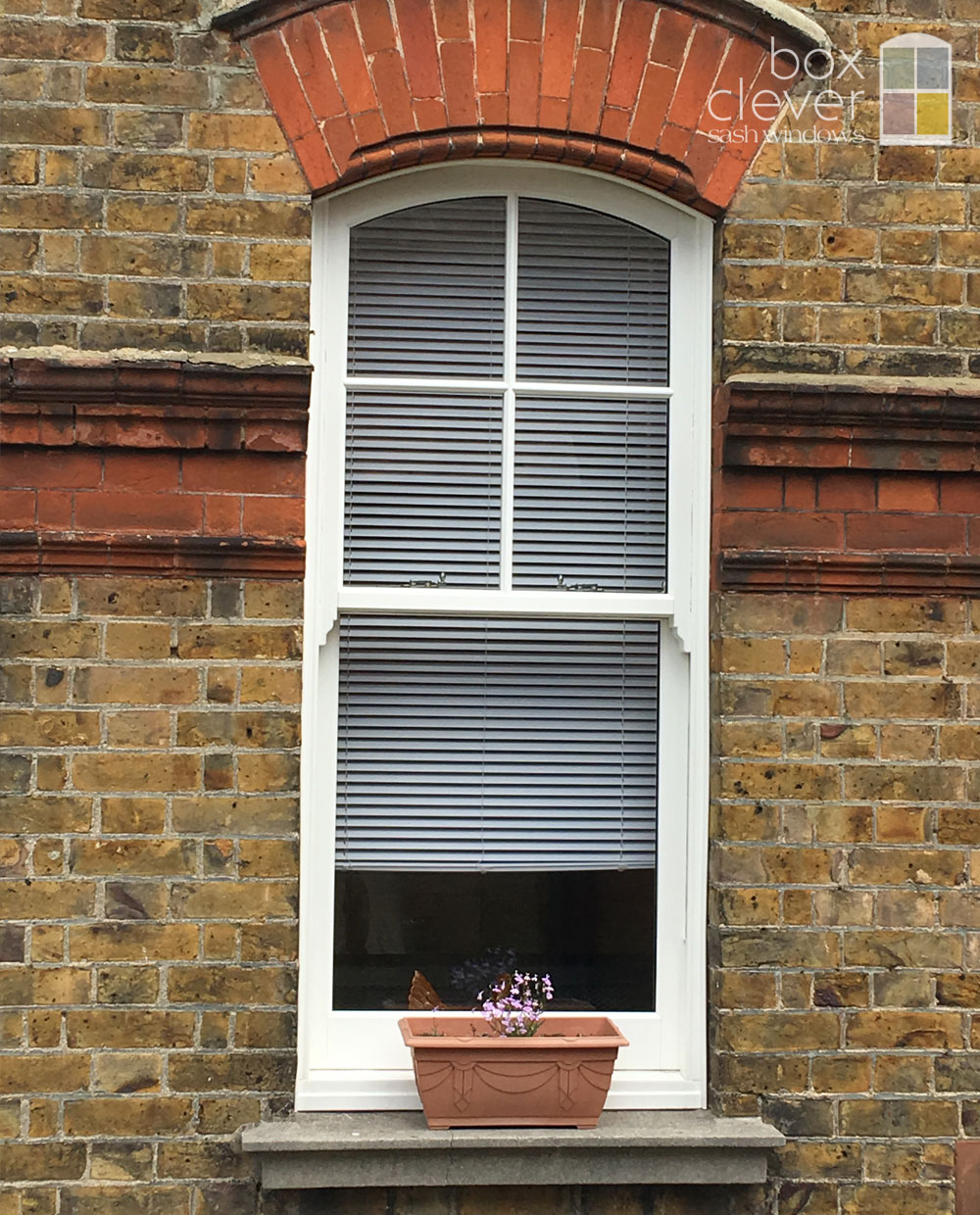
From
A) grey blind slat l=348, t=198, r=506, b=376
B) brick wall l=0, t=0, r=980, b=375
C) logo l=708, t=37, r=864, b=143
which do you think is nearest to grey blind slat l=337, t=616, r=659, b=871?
grey blind slat l=348, t=198, r=506, b=376

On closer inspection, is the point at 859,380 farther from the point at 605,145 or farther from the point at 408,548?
the point at 408,548

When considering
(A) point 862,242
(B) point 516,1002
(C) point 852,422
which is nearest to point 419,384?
(C) point 852,422

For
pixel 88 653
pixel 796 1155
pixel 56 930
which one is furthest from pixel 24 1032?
pixel 796 1155

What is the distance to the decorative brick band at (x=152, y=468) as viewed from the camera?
3.81m

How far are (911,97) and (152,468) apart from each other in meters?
2.42

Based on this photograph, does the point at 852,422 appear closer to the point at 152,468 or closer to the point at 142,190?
the point at 152,468

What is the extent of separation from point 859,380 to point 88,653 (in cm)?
228

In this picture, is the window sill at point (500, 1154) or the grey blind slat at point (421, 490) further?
the grey blind slat at point (421, 490)

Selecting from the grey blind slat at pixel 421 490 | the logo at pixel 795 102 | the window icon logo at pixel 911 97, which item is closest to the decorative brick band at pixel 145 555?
the grey blind slat at pixel 421 490

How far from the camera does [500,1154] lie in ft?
12.4

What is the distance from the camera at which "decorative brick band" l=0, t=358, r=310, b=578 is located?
3.81 meters

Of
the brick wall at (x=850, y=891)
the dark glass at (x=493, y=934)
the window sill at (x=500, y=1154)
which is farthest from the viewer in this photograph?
the dark glass at (x=493, y=934)

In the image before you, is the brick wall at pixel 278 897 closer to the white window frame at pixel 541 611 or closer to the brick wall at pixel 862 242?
the white window frame at pixel 541 611

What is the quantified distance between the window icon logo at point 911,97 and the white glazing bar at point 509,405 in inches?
44.0
